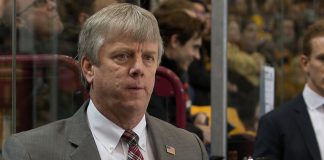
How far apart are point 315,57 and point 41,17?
5.45 feet

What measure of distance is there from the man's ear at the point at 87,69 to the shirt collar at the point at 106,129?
0.09 m

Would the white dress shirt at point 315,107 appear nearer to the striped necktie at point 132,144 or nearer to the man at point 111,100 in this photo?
the man at point 111,100

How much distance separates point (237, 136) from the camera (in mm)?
6848

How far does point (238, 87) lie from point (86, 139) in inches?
202

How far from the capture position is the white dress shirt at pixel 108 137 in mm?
3176

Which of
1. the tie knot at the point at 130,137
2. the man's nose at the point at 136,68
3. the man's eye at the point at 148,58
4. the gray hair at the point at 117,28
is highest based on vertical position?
the gray hair at the point at 117,28

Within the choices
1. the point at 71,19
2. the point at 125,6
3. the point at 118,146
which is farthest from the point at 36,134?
the point at 71,19

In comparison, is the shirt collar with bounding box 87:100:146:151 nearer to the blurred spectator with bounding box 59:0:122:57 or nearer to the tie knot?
the tie knot

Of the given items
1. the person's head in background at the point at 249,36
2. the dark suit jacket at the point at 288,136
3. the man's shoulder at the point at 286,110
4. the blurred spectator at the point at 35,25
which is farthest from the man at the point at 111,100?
the person's head in background at the point at 249,36

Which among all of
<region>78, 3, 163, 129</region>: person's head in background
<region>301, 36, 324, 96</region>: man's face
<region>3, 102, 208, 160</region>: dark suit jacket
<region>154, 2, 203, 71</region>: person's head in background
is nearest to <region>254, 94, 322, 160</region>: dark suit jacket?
<region>301, 36, 324, 96</region>: man's face

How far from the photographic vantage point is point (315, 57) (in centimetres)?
531

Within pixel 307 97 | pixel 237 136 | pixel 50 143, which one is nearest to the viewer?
pixel 50 143

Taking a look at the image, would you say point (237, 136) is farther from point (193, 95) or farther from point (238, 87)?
point (238, 87)

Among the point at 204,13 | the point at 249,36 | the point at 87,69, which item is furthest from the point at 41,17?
the point at 249,36
